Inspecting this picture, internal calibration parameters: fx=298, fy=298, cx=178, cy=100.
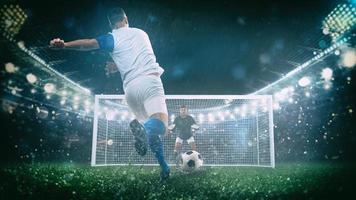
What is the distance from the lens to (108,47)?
5195 millimetres

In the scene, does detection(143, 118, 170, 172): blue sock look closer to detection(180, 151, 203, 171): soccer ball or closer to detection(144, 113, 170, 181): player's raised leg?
detection(144, 113, 170, 181): player's raised leg

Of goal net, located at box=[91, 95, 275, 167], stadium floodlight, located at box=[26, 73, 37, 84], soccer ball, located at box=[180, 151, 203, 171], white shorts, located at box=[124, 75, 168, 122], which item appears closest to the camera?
white shorts, located at box=[124, 75, 168, 122]

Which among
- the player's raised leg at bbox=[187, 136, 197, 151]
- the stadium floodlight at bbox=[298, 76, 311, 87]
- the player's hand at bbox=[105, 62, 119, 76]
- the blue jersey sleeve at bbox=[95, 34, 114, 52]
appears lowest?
the player's raised leg at bbox=[187, 136, 197, 151]

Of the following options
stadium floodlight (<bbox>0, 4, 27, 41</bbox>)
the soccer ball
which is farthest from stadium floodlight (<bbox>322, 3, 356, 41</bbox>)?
stadium floodlight (<bbox>0, 4, 27, 41</bbox>)

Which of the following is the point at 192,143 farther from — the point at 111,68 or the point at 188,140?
the point at 111,68

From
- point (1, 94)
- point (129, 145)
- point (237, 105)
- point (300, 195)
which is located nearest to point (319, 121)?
point (237, 105)

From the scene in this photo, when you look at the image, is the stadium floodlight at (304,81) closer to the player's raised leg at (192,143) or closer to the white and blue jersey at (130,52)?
the player's raised leg at (192,143)

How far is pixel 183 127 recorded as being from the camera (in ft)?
34.5

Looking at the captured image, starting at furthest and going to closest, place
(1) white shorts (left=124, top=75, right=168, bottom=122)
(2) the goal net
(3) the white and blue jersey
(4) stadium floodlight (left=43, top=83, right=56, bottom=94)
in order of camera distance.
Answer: (4) stadium floodlight (left=43, top=83, right=56, bottom=94) → (2) the goal net → (3) the white and blue jersey → (1) white shorts (left=124, top=75, right=168, bottom=122)

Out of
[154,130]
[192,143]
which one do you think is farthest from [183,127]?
[154,130]

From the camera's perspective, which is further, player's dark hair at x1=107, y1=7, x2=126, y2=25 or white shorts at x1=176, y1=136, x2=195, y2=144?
white shorts at x1=176, y1=136, x2=195, y2=144

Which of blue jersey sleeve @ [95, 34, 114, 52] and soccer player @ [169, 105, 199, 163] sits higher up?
blue jersey sleeve @ [95, 34, 114, 52]

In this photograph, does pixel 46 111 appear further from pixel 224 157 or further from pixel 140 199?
pixel 140 199

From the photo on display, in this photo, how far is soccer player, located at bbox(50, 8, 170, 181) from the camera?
510 cm
